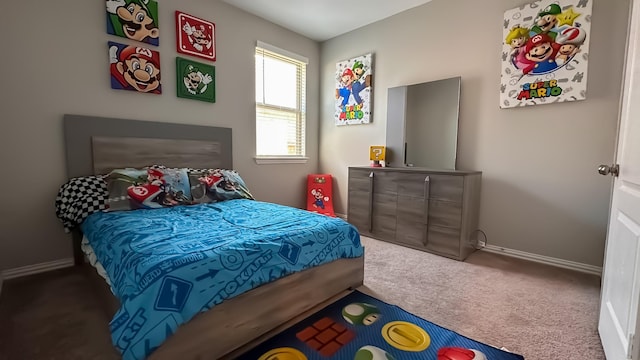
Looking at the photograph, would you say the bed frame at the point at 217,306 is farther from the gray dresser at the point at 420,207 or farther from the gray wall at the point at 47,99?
the gray dresser at the point at 420,207

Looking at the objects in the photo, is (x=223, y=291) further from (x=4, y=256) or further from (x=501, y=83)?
(x=501, y=83)

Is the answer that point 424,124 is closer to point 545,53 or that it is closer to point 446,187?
point 446,187

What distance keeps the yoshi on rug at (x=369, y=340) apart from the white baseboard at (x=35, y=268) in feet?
6.88

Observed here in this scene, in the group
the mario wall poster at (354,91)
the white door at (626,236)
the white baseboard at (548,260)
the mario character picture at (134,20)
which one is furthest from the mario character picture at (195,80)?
the white baseboard at (548,260)

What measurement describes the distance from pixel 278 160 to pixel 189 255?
261 centimetres

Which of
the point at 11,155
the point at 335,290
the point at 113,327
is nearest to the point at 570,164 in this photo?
the point at 335,290

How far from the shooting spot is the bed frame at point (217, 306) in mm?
1204

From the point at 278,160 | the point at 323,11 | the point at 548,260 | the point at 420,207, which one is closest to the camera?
the point at 548,260

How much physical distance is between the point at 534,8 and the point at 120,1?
3.57m

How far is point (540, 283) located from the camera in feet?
6.93

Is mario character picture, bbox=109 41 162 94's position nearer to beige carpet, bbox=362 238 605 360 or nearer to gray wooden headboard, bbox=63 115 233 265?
gray wooden headboard, bbox=63 115 233 265

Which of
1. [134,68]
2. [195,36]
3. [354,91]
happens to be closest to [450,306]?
[354,91]

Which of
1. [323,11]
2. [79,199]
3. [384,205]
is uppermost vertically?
[323,11]

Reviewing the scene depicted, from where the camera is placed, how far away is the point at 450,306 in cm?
178
